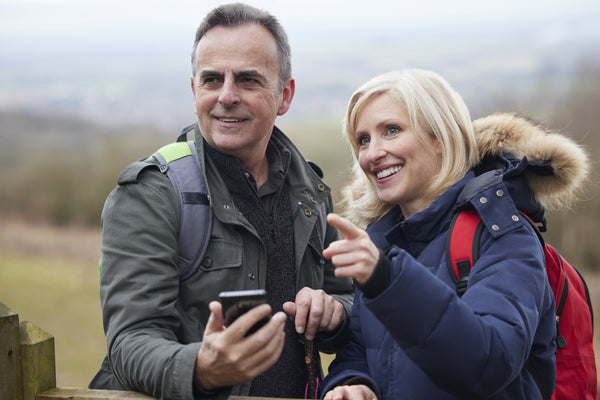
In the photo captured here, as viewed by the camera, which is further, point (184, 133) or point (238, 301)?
point (184, 133)

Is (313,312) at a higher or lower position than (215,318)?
lower

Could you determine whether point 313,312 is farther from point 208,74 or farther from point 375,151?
point 208,74

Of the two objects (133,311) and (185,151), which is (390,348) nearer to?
(133,311)

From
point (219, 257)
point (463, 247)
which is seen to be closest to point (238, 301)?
point (219, 257)

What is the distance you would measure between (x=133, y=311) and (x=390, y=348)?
0.96 meters

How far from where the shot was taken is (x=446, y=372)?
6.05 ft

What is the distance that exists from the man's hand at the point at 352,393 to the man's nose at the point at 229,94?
4.37 ft

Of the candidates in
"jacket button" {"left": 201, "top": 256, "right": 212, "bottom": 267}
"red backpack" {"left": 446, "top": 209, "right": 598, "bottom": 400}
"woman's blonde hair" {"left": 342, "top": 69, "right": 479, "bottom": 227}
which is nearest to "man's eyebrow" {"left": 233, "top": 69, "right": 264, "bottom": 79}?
"woman's blonde hair" {"left": 342, "top": 69, "right": 479, "bottom": 227}

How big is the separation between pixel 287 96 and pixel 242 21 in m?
0.49

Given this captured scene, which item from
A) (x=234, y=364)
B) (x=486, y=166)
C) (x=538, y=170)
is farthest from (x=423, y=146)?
(x=234, y=364)

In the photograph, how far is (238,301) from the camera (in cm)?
184

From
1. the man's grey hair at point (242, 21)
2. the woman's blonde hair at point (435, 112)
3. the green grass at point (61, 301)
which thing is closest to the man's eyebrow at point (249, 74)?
the man's grey hair at point (242, 21)

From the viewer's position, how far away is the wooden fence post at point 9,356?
209cm

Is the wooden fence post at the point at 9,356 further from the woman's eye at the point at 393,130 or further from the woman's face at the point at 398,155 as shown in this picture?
the woman's eye at the point at 393,130
